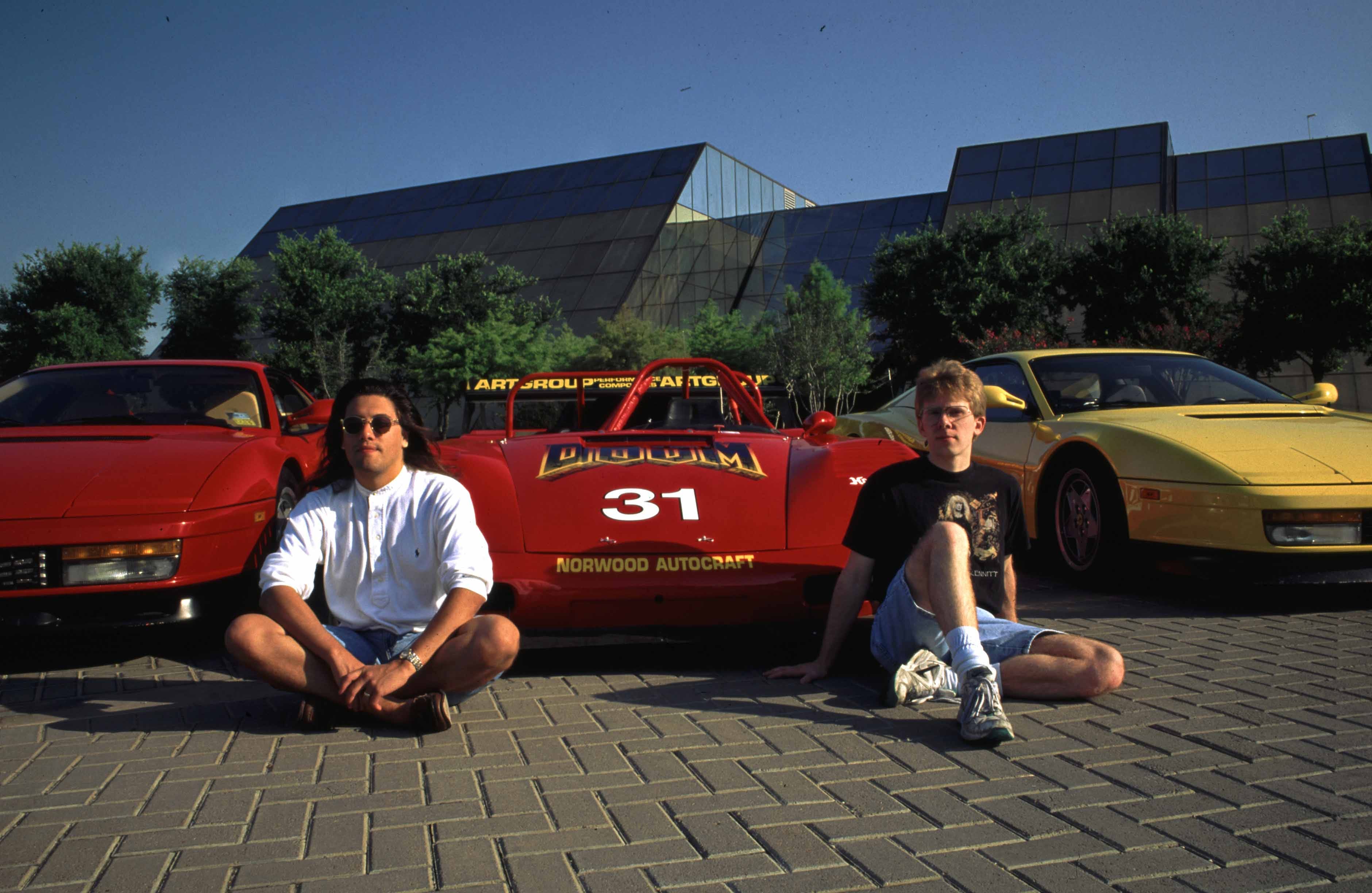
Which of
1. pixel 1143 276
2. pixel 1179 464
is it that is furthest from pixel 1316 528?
pixel 1143 276

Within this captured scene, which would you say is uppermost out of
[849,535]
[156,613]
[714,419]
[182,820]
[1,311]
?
[1,311]

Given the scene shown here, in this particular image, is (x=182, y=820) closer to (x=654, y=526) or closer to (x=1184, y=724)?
(x=654, y=526)

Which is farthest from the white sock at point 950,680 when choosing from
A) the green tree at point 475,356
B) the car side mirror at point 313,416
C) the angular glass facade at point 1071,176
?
the angular glass facade at point 1071,176

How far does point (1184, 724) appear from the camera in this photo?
9.58 feet

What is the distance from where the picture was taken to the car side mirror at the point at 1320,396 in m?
5.77

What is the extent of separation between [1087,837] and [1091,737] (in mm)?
761

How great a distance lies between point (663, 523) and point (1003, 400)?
9.09ft

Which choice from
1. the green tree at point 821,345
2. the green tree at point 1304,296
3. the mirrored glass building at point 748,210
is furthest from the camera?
the mirrored glass building at point 748,210

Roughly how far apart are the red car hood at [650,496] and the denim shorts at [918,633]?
594 mm

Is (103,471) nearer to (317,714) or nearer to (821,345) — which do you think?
(317,714)

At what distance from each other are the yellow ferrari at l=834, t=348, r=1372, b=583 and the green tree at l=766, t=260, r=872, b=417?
56.6ft

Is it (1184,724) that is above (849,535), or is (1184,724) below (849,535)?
below

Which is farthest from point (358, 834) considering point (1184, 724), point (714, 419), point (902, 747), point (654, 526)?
point (714, 419)

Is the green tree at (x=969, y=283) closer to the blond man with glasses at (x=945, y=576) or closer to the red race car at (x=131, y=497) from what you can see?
the red race car at (x=131, y=497)
